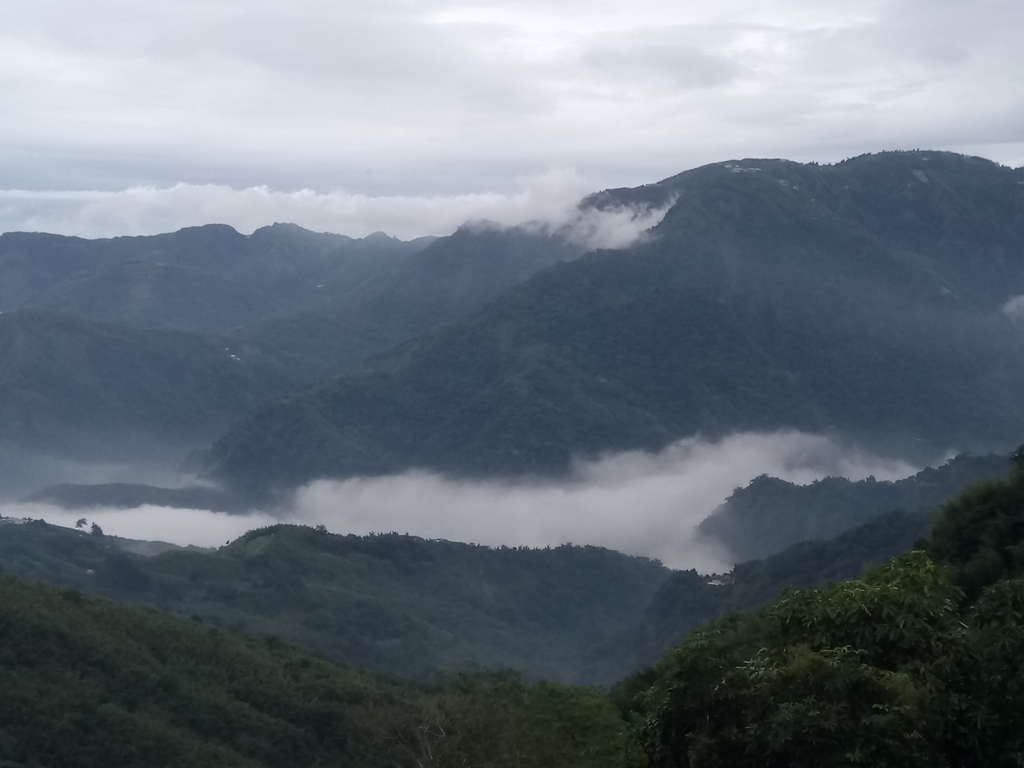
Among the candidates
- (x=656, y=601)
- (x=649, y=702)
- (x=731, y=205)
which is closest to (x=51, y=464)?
(x=731, y=205)

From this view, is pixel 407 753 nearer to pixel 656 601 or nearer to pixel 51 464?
pixel 656 601

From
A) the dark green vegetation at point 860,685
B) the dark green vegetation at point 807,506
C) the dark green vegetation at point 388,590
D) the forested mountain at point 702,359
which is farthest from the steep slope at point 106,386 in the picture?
the dark green vegetation at point 860,685

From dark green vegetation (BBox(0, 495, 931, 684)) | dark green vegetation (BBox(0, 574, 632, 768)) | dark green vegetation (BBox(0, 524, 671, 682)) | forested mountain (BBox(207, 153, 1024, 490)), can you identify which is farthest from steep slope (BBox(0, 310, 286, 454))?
dark green vegetation (BBox(0, 574, 632, 768))

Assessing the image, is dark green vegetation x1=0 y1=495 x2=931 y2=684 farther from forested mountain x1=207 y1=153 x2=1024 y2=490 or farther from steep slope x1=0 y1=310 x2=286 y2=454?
steep slope x1=0 y1=310 x2=286 y2=454

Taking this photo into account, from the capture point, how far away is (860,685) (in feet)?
31.1

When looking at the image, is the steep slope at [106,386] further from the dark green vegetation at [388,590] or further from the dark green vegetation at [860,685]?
the dark green vegetation at [860,685]

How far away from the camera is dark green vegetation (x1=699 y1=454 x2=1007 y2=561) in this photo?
255ft

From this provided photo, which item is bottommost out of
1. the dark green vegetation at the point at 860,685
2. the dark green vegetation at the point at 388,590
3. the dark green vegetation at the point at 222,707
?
the dark green vegetation at the point at 388,590

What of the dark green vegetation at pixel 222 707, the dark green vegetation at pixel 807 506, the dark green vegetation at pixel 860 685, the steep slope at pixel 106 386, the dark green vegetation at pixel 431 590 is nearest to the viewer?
the dark green vegetation at pixel 860 685

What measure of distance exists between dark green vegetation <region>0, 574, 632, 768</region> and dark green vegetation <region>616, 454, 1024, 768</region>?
15.6ft

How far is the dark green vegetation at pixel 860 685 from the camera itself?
30.1 feet

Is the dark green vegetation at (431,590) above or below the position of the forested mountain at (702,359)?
below

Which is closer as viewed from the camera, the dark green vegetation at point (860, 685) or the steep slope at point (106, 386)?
the dark green vegetation at point (860, 685)

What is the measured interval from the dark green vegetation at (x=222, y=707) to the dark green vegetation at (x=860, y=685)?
4.75 m
